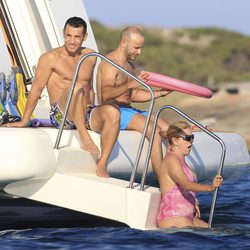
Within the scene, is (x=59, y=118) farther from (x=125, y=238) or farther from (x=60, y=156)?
(x=125, y=238)

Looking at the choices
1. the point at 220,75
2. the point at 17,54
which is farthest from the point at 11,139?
the point at 220,75

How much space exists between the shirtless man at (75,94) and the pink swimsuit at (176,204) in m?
0.50

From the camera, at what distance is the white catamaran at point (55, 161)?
7.96 meters

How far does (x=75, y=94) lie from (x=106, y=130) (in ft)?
1.15

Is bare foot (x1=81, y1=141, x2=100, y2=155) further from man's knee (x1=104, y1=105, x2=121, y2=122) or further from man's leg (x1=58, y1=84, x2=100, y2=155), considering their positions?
man's knee (x1=104, y1=105, x2=121, y2=122)

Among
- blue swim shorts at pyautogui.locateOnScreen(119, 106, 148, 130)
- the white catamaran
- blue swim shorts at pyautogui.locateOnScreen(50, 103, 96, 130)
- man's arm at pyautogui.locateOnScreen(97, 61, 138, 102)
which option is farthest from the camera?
blue swim shorts at pyautogui.locateOnScreen(119, 106, 148, 130)

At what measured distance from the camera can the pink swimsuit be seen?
27.2 ft

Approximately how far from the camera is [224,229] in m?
8.65

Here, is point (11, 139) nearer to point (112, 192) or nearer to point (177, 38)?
point (112, 192)

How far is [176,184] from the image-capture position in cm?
835

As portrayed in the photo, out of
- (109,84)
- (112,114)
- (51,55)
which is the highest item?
(51,55)

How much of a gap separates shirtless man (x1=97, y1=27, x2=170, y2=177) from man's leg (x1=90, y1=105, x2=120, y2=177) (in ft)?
1.38

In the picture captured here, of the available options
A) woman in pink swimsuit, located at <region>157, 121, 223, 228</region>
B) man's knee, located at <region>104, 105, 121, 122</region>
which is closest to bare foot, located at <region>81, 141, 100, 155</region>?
man's knee, located at <region>104, 105, 121, 122</region>

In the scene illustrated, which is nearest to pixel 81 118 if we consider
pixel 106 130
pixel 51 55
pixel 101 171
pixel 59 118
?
pixel 106 130
